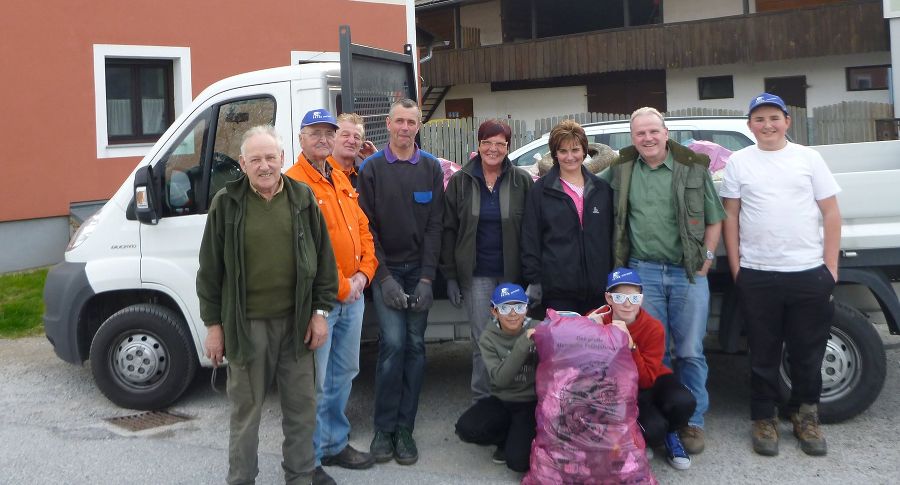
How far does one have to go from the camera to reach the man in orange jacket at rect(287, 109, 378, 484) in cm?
446

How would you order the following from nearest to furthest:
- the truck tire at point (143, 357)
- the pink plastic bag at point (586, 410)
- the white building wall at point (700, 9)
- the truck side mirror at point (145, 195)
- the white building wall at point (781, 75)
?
the pink plastic bag at point (586, 410)
the truck side mirror at point (145, 195)
the truck tire at point (143, 357)
the white building wall at point (781, 75)
the white building wall at point (700, 9)

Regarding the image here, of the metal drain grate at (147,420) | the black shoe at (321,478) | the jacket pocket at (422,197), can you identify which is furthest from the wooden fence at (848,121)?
the black shoe at (321,478)

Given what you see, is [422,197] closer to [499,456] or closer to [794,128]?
[499,456]

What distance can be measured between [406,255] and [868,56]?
20486 mm

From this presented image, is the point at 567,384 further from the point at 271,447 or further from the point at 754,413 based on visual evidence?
the point at 271,447

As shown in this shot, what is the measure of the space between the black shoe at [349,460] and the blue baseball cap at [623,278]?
1.61m

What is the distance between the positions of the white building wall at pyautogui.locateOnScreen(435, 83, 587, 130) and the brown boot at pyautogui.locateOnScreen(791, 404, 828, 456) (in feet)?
70.3

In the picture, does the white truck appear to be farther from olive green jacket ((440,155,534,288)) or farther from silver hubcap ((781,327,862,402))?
olive green jacket ((440,155,534,288))

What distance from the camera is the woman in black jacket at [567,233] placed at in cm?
479

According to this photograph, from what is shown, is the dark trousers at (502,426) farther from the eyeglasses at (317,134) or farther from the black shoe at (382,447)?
the eyeglasses at (317,134)

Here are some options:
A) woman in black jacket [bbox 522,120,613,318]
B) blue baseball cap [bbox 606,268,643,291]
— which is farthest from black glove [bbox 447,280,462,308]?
blue baseball cap [bbox 606,268,643,291]

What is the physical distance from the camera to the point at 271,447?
17.3ft

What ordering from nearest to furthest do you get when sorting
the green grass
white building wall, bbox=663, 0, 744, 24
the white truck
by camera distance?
the white truck, the green grass, white building wall, bbox=663, 0, 744, 24

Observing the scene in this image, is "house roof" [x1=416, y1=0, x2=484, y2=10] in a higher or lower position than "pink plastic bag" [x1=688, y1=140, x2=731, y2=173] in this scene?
higher
